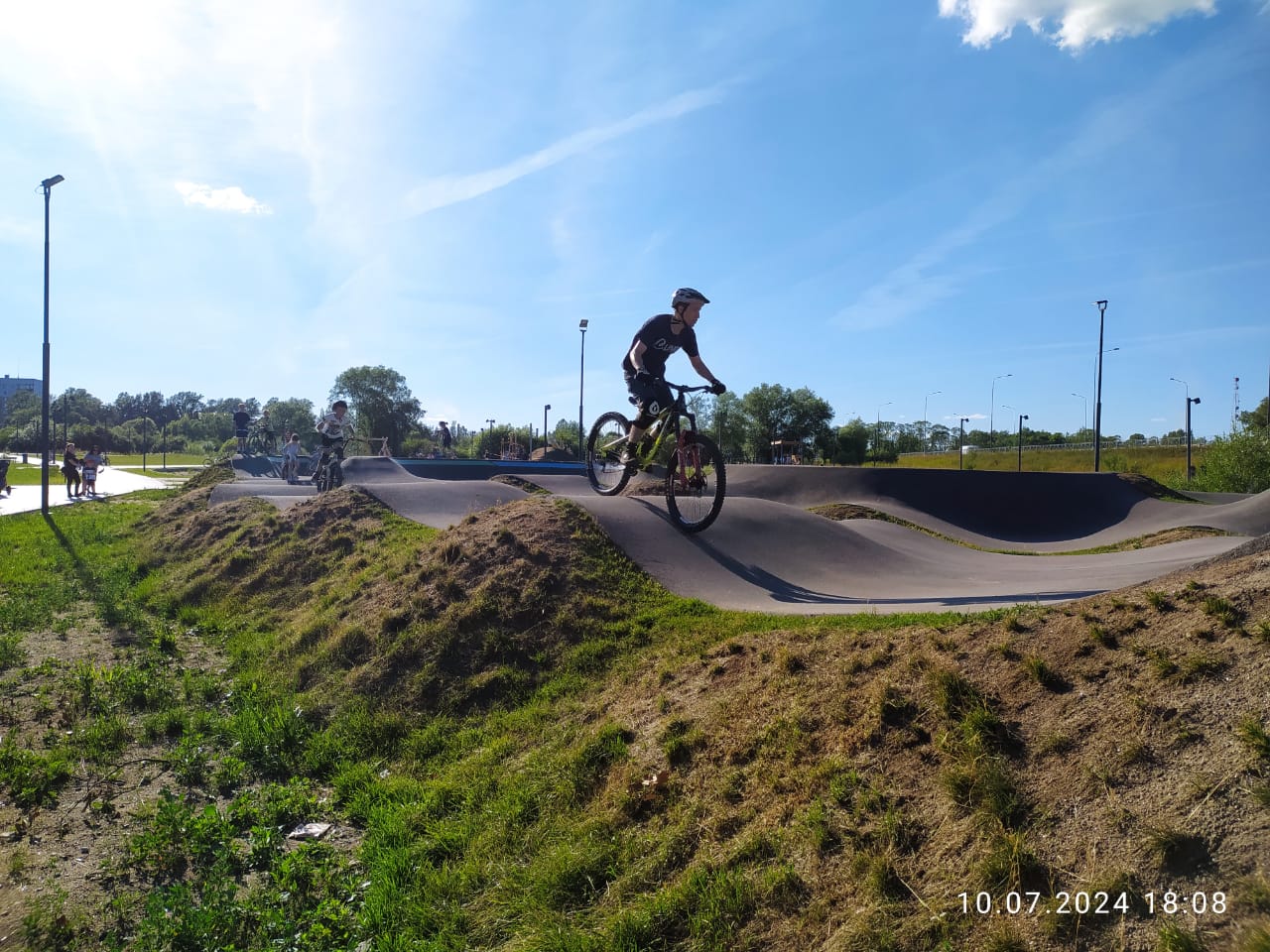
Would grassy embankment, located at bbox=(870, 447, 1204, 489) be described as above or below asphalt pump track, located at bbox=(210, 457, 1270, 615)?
above

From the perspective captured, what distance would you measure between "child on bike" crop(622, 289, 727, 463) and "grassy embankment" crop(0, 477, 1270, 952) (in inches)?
68.3

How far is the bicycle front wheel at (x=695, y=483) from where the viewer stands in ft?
28.4

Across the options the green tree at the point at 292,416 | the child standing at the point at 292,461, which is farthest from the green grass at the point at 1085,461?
the green tree at the point at 292,416

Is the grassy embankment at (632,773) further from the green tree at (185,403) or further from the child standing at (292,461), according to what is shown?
the green tree at (185,403)

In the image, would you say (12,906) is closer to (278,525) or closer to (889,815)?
(889,815)

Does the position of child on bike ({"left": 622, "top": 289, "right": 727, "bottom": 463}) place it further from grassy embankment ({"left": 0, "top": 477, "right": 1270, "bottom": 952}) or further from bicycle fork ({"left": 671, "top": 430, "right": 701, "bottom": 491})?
grassy embankment ({"left": 0, "top": 477, "right": 1270, "bottom": 952})

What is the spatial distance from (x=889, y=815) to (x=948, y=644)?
4.18 feet

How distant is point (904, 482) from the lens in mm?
19578

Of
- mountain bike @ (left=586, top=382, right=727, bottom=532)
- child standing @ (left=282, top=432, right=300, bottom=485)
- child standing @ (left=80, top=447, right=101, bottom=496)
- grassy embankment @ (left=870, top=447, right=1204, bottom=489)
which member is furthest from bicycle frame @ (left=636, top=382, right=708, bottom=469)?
grassy embankment @ (left=870, top=447, right=1204, bottom=489)

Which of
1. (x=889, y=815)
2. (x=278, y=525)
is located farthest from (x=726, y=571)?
(x=278, y=525)

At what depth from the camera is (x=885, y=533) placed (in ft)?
43.7

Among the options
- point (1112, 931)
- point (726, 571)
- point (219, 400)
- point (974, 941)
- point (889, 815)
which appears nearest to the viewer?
point (1112, 931)

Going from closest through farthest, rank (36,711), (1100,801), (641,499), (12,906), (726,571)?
(1100,801)
(12,906)
(36,711)
(726,571)
(641,499)

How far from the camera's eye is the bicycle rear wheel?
10.2m
